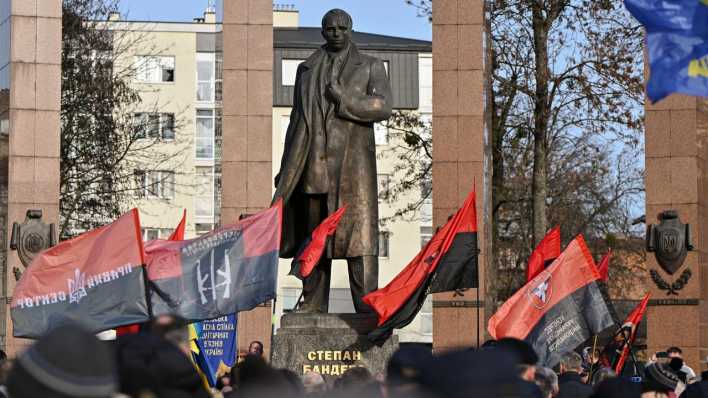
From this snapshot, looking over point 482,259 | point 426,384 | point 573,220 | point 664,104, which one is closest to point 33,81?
point 482,259

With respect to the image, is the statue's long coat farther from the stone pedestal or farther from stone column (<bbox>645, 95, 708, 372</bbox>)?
stone column (<bbox>645, 95, 708, 372</bbox>)

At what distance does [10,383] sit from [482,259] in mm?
18903

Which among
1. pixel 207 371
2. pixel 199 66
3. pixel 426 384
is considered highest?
pixel 199 66

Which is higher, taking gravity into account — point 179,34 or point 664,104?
point 179,34

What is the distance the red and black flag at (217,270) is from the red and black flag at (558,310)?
6.35 feet

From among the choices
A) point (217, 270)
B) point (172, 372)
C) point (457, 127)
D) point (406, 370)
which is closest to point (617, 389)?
point (406, 370)

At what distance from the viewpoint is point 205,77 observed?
61.6 meters

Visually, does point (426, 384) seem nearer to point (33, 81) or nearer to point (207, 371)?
point (207, 371)

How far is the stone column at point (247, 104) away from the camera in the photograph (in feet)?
78.6

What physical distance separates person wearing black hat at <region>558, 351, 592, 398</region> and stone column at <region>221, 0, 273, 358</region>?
11.2 meters

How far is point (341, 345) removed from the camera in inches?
560

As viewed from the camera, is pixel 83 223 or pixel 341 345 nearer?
pixel 341 345

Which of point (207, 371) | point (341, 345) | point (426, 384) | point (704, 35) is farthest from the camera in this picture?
point (207, 371)

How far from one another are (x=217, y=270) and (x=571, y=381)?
3.56m
